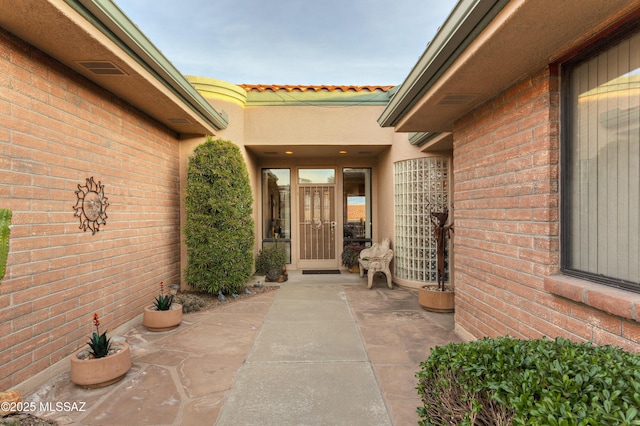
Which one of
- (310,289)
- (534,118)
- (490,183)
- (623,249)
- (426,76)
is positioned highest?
(426,76)

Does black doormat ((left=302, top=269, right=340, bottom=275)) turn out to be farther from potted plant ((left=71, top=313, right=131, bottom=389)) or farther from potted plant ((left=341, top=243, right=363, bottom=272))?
potted plant ((left=71, top=313, right=131, bottom=389))

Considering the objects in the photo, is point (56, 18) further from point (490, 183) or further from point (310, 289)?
point (310, 289)

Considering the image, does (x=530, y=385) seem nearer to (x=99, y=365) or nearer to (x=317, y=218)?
(x=99, y=365)

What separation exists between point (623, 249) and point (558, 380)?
1292 millimetres

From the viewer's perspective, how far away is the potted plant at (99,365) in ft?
9.31

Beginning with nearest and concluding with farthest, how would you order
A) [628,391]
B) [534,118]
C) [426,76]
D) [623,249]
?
[628,391] < [623,249] < [534,118] < [426,76]

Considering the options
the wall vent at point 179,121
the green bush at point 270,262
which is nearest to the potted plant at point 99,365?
the wall vent at point 179,121

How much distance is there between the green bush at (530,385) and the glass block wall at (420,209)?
494 cm

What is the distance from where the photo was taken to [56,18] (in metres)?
2.45

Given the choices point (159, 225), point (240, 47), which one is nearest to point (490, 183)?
point (159, 225)

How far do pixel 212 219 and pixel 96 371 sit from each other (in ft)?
10.0

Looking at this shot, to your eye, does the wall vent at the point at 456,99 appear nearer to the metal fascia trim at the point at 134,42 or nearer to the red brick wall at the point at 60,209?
the metal fascia trim at the point at 134,42

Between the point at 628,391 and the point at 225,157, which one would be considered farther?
the point at 225,157

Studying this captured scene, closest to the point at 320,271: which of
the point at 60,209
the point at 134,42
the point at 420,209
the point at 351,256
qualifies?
the point at 351,256
